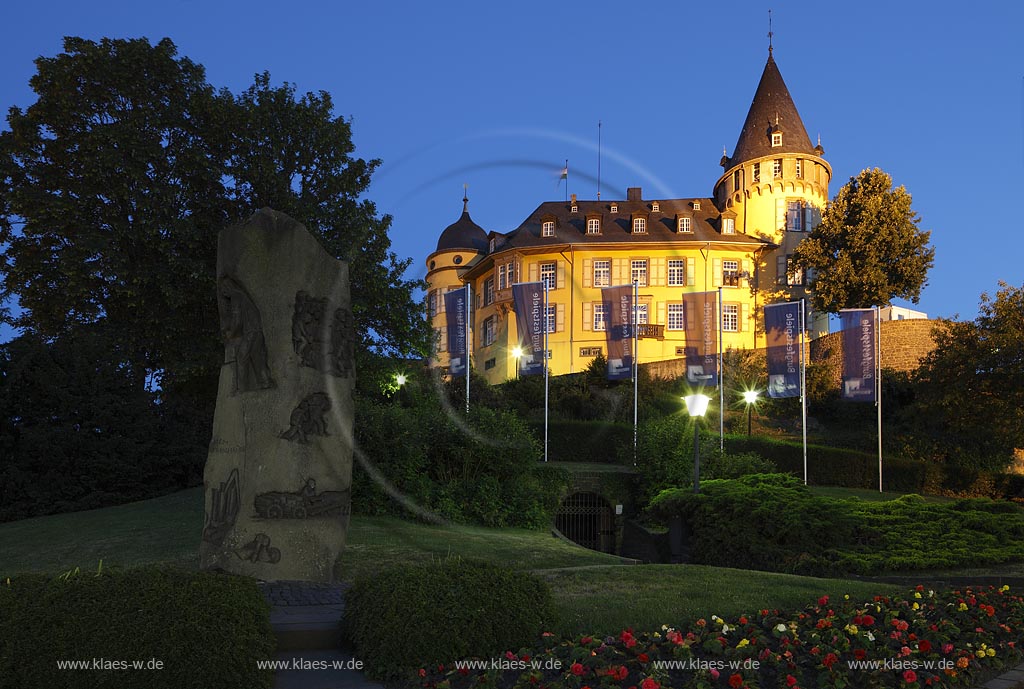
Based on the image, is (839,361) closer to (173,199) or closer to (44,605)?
(173,199)

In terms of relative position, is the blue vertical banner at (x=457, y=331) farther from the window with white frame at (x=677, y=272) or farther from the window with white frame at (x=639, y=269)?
the window with white frame at (x=677, y=272)

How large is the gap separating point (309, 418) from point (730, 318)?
6453 cm

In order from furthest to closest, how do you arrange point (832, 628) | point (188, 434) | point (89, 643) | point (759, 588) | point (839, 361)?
point (839, 361), point (188, 434), point (759, 588), point (832, 628), point (89, 643)

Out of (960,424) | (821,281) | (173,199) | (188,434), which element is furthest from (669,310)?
(173,199)

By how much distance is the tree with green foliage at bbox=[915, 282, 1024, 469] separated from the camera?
119 ft

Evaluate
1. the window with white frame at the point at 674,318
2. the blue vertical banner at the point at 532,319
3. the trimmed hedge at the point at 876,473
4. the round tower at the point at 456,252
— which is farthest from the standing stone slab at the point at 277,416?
the window with white frame at the point at 674,318

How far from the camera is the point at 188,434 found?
33750mm

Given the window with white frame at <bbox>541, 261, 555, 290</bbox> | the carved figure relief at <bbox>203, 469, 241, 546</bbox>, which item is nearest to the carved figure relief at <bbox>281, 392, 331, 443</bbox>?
the carved figure relief at <bbox>203, 469, 241, 546</bbox>

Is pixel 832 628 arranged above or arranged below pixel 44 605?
below

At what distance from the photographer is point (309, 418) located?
11.7 meters

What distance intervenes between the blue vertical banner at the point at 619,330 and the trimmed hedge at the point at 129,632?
32.7 meters

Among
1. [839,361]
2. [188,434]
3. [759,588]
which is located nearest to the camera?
[759,588]

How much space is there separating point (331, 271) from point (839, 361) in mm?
51730

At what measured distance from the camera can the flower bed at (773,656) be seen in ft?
23.9
